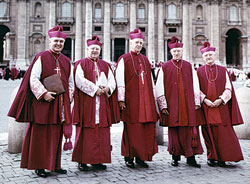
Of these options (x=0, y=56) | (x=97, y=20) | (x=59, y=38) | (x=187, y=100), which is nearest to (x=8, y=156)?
(x=59, y=38)

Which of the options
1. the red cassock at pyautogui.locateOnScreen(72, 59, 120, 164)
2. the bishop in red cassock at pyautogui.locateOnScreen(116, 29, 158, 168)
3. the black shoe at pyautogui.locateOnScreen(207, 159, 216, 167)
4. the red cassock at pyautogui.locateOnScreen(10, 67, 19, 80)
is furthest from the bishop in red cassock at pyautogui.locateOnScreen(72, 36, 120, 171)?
the red cassock at pyautogui.locateOnScreen(10, 67, 19, 80)

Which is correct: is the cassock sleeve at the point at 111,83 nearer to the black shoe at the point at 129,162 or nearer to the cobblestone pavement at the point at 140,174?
the black shoe at the point at 129,162

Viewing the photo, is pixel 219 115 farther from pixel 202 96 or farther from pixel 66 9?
pixel 66 9

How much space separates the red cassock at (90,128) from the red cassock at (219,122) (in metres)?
1.84

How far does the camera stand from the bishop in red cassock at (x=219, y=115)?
4918 millimetres

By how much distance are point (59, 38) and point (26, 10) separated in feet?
110

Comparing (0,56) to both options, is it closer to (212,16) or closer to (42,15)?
(42,15)

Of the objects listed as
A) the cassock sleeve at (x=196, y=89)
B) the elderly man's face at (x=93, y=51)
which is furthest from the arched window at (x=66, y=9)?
the cassock sleeve at (x=196, y=89)

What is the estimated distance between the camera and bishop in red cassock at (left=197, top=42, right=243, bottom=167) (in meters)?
4.92

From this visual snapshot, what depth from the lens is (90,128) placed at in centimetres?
464

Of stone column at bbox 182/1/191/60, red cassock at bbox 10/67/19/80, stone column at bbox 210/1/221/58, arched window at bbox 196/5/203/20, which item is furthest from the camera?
arched window at bbox 196/5/203/20

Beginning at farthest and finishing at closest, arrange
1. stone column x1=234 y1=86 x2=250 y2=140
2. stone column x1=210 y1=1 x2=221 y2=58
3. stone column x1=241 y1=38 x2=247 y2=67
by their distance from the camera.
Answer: stone column x1=241 y1=38 x2=247 y2=67 → stone column x1=210 y1=1 x2=221 y2=58 → stone column x1=234 y1=86 x2=250 y2=140

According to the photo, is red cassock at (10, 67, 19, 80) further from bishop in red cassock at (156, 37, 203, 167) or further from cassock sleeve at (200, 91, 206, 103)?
cassock sleeve at (200, 91, 206, 103)

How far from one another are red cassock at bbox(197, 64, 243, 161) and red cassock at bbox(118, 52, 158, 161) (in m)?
1.04
